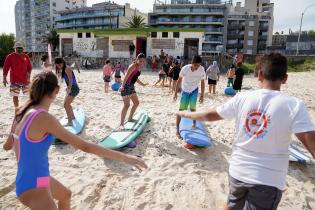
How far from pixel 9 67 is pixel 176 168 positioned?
5.27 m

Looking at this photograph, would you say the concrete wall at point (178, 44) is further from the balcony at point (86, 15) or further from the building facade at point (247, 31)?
the building facade at point (247, 31)

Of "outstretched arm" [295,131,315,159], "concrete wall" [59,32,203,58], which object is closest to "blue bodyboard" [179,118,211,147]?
"outstretched arm" [295,131,315,159]

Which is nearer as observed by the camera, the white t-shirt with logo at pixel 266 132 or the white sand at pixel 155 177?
the white t-shirt with logo at pixel 266 132

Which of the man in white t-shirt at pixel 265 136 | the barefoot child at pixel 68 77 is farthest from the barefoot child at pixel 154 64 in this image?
the man in white t-shirt at pixel 265 136

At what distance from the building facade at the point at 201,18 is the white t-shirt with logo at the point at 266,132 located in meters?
62.3

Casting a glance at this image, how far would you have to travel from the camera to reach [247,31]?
66.4m

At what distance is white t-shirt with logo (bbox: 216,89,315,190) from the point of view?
1.85m

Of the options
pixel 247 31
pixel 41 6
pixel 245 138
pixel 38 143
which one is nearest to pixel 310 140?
pixel 245 138

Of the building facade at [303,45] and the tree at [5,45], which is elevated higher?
the building facade at [303,45]

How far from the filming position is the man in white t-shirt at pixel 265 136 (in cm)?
188

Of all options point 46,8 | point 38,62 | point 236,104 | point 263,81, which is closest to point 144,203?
point 236,104

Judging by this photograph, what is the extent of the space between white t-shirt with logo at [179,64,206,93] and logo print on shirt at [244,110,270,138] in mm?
4085

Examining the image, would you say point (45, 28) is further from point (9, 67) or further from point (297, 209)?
point (297, 209)

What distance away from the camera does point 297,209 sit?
360 centimetres
